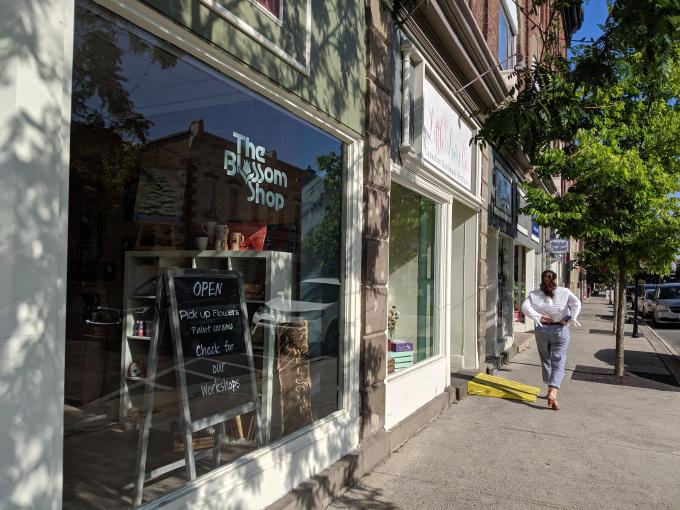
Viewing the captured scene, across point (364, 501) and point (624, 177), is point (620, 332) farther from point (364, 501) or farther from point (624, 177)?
point (364, 501)

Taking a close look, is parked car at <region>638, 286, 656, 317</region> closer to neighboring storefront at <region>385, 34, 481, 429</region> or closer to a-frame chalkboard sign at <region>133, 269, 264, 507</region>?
neighboring storefront at <region>385, 34, 481, 429</region>

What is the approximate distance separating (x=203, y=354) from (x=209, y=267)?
71 centimetres

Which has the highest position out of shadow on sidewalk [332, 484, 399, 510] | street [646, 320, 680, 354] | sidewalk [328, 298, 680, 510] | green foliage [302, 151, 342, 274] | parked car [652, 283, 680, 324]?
green foliage [302, 151, 342, 274]

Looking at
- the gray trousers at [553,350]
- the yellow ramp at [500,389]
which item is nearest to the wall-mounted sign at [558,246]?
the yellow ramp at [500,389]

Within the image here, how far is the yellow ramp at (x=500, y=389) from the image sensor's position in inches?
311

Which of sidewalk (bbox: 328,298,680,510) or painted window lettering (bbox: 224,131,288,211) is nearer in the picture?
painted window lettering (bbox: 224,131,288,211)

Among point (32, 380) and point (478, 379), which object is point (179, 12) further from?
point (478, 379)

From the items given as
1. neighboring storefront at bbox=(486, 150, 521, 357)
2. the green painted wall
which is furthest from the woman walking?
the green painted wall

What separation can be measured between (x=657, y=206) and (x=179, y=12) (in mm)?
8678

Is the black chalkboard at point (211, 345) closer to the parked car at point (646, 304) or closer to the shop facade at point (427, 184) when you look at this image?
the shop facade at point (427, 184)

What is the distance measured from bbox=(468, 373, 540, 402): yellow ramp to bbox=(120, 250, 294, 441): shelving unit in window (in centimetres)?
471

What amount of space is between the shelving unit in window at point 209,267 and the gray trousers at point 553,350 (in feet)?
15.0

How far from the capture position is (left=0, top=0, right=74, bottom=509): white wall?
2.09 metres

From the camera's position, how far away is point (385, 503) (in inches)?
168
